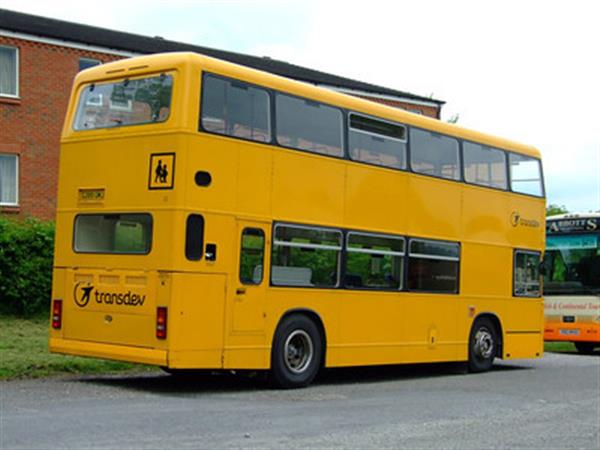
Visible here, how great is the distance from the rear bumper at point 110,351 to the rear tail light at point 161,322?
0.21 metres

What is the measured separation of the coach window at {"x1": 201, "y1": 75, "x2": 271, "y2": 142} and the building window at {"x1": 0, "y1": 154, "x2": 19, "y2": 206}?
15.3 m

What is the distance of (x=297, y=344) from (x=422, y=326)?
3.31 meters

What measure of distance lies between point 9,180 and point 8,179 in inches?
1.5

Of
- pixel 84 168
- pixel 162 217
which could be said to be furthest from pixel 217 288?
pixel 84 168

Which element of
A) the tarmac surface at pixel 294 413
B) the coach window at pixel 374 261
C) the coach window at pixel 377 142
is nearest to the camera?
the tarmac surface at pixel 294 413

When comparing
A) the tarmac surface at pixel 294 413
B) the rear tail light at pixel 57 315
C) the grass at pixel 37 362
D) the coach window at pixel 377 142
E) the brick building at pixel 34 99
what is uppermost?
the brick building at pixel 34 99

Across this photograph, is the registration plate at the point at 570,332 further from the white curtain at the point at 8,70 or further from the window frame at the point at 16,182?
the white curtain at the point at 8,70

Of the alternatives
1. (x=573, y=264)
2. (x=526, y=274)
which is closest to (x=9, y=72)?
(x=526, y=274)

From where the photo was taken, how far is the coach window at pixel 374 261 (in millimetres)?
15677

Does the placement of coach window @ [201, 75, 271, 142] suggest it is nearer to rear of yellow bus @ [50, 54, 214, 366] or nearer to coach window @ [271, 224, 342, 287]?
rear of yellow bus @ [50, 54, 214, 366]

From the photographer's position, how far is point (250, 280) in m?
13.8

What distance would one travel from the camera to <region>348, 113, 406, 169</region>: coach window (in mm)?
15789

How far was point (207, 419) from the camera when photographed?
426 inches

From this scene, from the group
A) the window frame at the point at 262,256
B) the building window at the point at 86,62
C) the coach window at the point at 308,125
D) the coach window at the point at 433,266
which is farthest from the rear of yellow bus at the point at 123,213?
the building window at the point at 86,62
